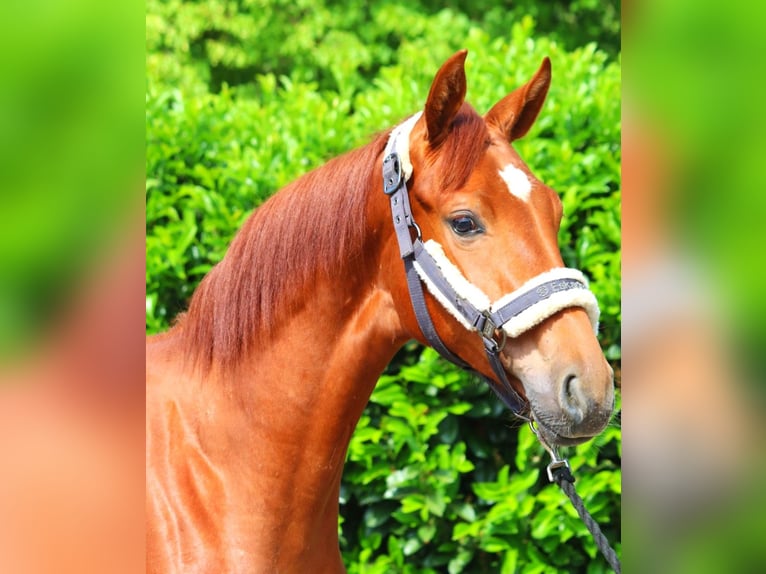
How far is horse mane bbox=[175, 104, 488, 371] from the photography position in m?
2.05

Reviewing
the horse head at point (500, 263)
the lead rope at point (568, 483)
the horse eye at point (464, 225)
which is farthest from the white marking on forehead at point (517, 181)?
the lead rope at point (568, 483)

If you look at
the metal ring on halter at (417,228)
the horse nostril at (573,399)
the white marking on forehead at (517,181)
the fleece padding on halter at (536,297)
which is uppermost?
the white marking on forehead at (517,181)

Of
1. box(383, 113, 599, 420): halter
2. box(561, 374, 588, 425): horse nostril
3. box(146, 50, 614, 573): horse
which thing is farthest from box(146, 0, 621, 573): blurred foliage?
box(561, 374, 588, 425): horse nostril

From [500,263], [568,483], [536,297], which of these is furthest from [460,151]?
[568,483]

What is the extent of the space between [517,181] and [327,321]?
60 cm

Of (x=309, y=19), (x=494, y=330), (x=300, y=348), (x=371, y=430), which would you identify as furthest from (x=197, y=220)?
(x=309, y=19)

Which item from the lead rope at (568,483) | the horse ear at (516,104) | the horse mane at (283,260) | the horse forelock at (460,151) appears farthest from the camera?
the horse ear at (516,104)

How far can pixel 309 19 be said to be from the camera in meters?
8.99

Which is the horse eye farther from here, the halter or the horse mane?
the horse mane

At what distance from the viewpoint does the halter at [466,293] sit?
175 cm

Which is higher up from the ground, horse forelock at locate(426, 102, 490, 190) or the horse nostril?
horse forelock at locate(426, 102, 490, 190)

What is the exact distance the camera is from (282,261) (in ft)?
6.78

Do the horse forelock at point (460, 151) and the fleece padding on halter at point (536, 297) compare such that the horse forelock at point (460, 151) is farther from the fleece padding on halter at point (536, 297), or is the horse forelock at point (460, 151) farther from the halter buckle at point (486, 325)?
the halter buckle at point (486, 325)
